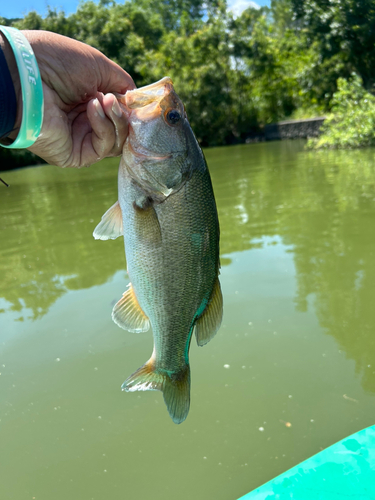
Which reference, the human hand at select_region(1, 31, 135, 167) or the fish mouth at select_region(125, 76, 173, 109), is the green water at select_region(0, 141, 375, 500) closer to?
the human hand at select_region(1, 31, 135, 167)

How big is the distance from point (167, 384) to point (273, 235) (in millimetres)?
5453

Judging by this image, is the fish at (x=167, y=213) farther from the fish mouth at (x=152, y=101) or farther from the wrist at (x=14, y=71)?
the wrist at (x=14, y=71)

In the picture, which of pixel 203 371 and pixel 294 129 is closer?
pixel 203 371

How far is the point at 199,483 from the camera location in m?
2.91

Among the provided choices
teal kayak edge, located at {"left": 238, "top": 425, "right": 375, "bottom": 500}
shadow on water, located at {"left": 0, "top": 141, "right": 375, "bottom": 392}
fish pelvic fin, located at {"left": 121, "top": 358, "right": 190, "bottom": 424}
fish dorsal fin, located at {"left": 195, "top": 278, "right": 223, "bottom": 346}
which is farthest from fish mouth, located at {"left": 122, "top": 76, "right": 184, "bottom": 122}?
shadow on water, located at {"left": 0, "top": 141, "right": 375, "bottom": 392}

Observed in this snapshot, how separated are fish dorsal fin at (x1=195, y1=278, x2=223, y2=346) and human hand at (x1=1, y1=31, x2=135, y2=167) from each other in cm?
74

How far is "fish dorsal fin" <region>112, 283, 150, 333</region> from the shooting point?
1.98 m

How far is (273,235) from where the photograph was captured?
7.14 meters

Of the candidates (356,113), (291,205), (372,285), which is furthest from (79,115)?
(356,113)

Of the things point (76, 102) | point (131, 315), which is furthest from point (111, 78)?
point (131, 315)

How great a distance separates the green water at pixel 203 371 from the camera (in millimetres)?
3047

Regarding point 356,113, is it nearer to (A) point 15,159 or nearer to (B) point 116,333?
(B) point 116,333

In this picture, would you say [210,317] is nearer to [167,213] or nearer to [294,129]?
[167,213]

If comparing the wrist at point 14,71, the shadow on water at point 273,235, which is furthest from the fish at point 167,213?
→ the shadow on water at point 273,235
